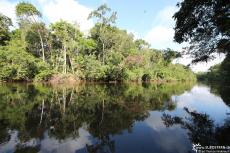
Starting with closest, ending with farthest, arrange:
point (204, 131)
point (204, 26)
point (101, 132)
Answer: point (204, 131) < point (101, 132) < point (204, 26)

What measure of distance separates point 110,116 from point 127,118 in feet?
2.73

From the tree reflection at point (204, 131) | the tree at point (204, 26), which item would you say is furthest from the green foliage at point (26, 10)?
the tree reflection at point (204, 131)

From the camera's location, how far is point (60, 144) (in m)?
6.41

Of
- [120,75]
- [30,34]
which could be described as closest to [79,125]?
[120,75]

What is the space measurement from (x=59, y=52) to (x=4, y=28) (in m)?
14.1

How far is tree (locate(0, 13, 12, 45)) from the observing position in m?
48.5

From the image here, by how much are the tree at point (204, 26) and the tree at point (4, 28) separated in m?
45.7

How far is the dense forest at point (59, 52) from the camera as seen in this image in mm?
40781

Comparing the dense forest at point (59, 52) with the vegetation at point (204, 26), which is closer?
the vegetation at point (204, 26)

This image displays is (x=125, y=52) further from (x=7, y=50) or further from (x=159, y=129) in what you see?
(x=159, y=129)

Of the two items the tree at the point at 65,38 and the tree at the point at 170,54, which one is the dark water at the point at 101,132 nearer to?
the tree at the point at 170,54

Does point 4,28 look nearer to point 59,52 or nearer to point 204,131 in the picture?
point 59,52

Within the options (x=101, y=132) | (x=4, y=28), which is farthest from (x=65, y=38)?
(x=101, y=132)

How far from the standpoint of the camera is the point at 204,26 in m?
11.3
